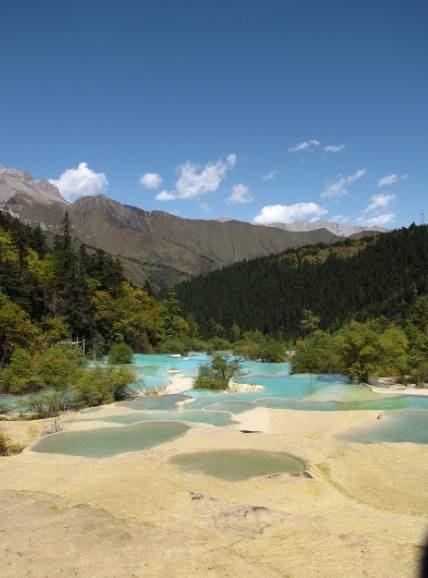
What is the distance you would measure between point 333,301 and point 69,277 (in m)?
90.4

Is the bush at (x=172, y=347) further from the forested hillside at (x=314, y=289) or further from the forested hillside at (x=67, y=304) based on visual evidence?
the forested hillside at (x=314, y=289)

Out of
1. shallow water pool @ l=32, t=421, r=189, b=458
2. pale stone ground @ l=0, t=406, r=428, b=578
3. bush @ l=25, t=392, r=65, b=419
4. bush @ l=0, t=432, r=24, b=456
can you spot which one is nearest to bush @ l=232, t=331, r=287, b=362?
bush @ l=25, t=392, r=65, b=419

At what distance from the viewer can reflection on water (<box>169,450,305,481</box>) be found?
1841cm

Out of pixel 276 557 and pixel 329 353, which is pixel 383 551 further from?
pixel 329 353

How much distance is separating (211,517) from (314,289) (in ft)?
449

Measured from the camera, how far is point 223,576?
9.99 meters

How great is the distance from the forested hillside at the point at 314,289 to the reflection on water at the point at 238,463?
9232 cm

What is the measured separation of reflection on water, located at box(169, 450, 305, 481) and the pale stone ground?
702 millimetres

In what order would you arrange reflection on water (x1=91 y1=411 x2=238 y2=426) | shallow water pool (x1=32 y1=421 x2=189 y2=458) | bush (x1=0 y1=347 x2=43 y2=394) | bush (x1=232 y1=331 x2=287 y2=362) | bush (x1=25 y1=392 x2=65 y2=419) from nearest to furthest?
shallow water pool (x1=32 y1=421 x2=189 y2=458) → reflection on water (x1=91 y1=411 x2=238 y2=426) → bush (x1=25 y1=392 x2=65 y2=419) → bush (x1=0 y1=347 x2=43 y2=394) → bush (x1=232 y1=331 x2=287 y2=362)

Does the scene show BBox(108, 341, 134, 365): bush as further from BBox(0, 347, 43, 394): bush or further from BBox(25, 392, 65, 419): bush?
BBox(25, 392, 65, 419): bush

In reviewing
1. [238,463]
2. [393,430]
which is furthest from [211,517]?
[393,430]

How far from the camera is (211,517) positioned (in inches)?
536

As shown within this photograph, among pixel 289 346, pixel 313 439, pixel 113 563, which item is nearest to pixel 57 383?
pixel 313 439

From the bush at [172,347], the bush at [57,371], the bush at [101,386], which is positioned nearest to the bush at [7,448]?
the bush at [101,386]
